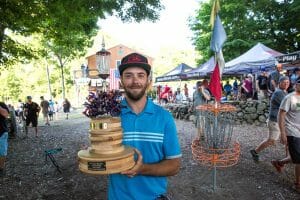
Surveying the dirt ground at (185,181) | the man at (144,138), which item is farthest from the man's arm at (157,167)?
the dirt ground at (185,181)

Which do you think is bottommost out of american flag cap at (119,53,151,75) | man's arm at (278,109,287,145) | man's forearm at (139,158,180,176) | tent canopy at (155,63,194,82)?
man's arm at (278,109,287,145)

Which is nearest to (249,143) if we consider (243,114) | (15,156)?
(243,114)

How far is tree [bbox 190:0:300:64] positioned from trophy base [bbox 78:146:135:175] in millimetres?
25662

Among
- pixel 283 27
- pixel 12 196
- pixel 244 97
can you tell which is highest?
pixel 283 27

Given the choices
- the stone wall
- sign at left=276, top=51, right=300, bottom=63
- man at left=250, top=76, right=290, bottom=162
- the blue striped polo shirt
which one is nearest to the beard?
the blue striped polo shirt

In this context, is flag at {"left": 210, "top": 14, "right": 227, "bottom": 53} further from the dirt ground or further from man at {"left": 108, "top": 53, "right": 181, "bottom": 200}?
man at {"left": 108, "top": 53, "right": 181, "bottom": 200}

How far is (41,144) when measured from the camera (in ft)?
40.5

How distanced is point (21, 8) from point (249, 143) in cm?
807

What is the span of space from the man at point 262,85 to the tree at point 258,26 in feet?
38.6

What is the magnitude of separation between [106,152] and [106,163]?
0.38 feet

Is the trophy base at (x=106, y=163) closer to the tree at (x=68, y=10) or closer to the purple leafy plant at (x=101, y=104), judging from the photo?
the purple leafy plant at (x=101, y=104)

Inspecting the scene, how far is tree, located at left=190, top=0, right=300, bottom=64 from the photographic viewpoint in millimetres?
26375

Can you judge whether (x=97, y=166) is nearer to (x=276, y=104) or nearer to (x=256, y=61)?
(x=276, y=104)

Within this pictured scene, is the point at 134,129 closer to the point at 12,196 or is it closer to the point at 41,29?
the point at 12,196
